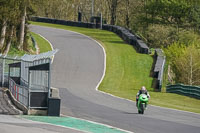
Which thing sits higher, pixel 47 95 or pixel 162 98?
pixel 47 95

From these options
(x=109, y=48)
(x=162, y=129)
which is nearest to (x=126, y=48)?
(x=109, y=48)

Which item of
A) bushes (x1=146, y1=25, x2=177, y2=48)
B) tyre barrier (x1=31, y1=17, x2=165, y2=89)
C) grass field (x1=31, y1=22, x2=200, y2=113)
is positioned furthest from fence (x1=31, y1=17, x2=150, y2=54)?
bushes (x1=146, y1=25, x2=177, y2=48)

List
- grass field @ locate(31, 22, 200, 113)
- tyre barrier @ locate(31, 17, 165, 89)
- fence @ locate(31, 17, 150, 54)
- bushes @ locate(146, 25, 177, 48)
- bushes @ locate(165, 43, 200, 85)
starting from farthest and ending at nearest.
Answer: bushes @ locate(146, 25, 177, 48) < fence @ locate(31, 17, 150, 54) < bushes @ locate(165, 43, 200, 85) < tyre barrier @ locate(31, 17, 165, 89) < grass field @ locate(31, 22, 200, 113)

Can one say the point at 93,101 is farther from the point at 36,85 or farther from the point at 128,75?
the point at 128,75

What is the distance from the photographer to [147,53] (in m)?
50.7

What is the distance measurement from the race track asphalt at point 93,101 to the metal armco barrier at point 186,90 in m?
5.52

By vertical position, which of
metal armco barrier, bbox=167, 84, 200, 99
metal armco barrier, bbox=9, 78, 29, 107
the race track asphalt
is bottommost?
metal armco barrier, bbox=167, 84, 200, 99

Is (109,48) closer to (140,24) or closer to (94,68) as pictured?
(94,68)

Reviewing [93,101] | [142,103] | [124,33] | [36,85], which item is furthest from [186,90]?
[124,33]

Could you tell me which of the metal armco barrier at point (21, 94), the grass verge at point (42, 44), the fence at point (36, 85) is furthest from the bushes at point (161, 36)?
the fence at point (36, 85)

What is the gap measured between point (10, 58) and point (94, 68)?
59.1ft

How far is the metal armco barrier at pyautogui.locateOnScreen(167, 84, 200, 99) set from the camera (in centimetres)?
3388

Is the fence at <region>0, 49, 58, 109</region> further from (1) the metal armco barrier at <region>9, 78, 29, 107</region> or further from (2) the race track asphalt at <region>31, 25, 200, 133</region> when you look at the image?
(2) the race track asphalt at <region>31, 25, 200, 133</region>

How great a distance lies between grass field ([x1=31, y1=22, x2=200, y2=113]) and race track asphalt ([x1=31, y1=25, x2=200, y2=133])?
1.06 m
